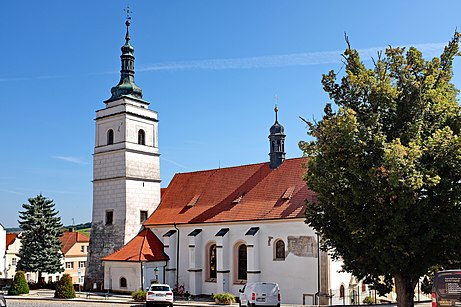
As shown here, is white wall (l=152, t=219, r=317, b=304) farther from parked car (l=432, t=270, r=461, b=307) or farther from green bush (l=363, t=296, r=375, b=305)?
parked car (l=432, t=270, r=461, b=307)

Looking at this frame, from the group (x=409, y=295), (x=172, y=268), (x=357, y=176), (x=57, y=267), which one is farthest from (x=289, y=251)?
(x=57, y=267)

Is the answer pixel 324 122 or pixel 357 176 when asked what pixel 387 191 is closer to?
pixel 357 176

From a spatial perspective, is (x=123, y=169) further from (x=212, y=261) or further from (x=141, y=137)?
(x=212, y=261)

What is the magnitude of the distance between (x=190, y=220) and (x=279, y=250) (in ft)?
24.3

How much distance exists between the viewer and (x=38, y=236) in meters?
44.7

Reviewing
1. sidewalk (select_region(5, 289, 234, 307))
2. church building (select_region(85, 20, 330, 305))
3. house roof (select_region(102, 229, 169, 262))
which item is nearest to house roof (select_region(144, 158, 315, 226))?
church building (select_region(85, 20, 330, 305))

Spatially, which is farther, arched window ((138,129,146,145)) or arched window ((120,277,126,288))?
arched window ((138,129,146,145))

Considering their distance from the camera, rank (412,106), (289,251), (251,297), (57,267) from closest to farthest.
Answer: (412,106), (251,297), (289,251), (57,267)

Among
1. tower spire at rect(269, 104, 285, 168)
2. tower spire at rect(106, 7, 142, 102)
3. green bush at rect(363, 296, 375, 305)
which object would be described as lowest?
green bush at rect(363, 296, 375, 305)

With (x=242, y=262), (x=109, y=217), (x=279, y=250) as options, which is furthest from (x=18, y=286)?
(x=279, y=250)

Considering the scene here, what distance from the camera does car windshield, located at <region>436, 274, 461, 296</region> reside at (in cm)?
1343

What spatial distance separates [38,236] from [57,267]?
10.2 ft

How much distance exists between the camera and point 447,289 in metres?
13.6

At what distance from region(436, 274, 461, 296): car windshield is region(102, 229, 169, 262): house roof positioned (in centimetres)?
2419
